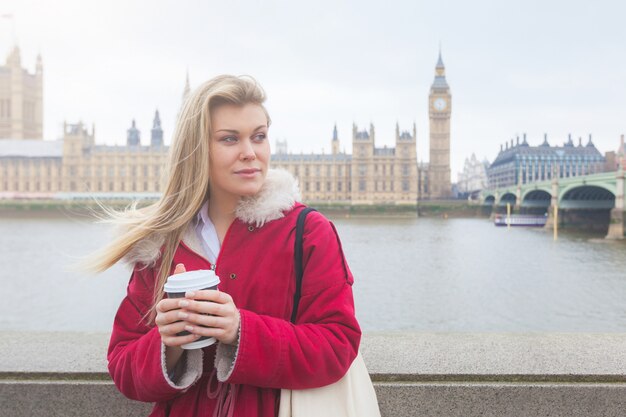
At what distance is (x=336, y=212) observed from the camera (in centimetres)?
5194

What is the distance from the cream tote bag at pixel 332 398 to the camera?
123cm

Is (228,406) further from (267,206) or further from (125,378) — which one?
(267,206)

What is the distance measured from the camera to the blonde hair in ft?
4.43

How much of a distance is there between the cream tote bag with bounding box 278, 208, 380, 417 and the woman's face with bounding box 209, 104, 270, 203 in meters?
0.25

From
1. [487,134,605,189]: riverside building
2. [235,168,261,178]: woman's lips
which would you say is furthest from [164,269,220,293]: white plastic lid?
[487,134,605,189]: riverside building

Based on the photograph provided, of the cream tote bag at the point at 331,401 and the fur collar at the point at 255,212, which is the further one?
the fur collar at the point at 255,212

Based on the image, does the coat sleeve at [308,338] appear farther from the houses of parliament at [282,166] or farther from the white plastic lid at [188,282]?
the houses of parliament at [282,166]

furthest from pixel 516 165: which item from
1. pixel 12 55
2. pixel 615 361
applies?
pixel 615 361

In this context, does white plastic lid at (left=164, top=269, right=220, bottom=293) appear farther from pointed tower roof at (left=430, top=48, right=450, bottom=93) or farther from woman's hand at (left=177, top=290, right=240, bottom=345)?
pointed tower roof at (left=430, top=48, right=450, bottom=93)

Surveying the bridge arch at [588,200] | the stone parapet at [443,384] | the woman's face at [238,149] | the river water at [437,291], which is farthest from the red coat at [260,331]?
the bridge arch at [588,200]

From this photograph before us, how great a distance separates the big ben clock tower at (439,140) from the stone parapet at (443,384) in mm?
64342

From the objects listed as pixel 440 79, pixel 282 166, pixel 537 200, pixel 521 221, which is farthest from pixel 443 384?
pixel 440 79

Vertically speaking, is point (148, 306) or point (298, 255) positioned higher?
point (298, 255)

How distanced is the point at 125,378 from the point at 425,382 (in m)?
0.91
